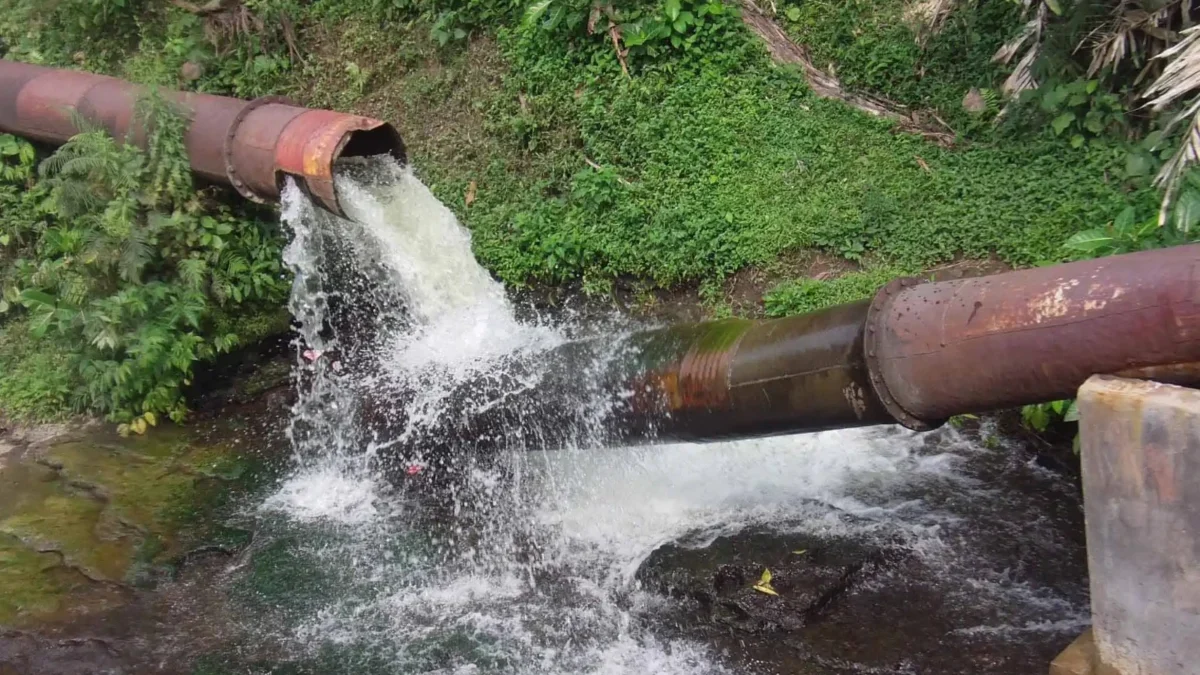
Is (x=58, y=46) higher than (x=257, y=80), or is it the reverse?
(x=58, y=46)

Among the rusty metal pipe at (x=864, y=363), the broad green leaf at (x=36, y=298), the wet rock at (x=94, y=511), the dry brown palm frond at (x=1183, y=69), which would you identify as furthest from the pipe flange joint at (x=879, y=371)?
the broad green leaf at (x=36, y=298)

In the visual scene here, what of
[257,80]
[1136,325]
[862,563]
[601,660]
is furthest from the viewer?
[257,80]

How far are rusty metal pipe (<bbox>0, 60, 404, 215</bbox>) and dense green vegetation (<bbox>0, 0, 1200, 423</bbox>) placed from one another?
36cm

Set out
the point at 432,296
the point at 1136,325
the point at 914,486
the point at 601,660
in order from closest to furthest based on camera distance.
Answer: the point at 1136,325, the point at 601,660, the point at 914,486, the point at 432,296

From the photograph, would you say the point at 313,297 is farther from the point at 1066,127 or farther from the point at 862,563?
the point at 1066,127

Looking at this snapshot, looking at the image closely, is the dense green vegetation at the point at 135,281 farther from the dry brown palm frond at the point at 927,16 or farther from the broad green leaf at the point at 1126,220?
the broad green leaf at the point at 1126,220

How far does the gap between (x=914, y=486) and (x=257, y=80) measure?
727 centimetres

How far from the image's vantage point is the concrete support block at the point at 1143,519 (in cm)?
295

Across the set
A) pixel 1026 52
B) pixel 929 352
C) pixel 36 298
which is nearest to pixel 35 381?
pixel 36 298

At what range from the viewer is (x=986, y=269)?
6094 mm

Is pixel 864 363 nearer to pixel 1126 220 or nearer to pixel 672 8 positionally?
pixel 1126 220

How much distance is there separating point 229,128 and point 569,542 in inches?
158

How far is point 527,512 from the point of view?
557 centimetres

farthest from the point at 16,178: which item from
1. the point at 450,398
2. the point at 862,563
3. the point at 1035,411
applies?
the point at 1035,411
